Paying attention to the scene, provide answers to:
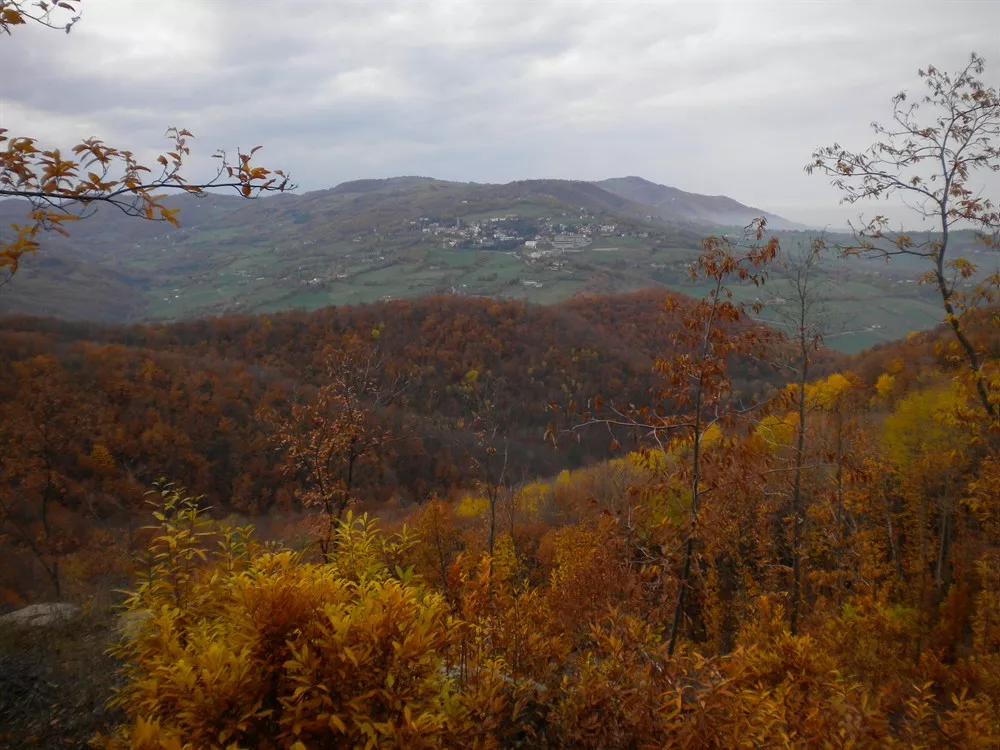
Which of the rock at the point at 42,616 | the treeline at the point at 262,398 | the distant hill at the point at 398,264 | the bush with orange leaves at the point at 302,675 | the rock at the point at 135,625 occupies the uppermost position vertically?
the distant hill at the point at 398,264

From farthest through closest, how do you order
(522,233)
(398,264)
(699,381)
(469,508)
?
1. (522,233)
2. (398,264)
3. (469,508)
4. (699,381)

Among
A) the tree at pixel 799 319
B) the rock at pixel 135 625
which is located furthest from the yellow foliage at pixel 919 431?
the rock at pixel 135 625

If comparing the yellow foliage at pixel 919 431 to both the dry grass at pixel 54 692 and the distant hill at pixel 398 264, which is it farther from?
the distant hill at pixel 398 264

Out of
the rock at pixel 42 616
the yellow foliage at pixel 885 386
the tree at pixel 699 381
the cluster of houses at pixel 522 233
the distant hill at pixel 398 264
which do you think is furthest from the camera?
the cluster of houses at pixel 522 233

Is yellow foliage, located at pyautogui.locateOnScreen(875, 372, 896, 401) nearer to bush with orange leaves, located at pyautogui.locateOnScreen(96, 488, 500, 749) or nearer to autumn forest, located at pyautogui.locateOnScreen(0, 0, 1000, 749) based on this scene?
autumn forest, located at pyautogui.locateOnScreen(0, 0, 1000, 749)

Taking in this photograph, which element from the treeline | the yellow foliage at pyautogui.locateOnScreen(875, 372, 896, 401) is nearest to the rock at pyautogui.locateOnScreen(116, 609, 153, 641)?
the treeline

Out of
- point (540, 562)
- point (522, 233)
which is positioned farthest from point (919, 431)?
point (522, 233)

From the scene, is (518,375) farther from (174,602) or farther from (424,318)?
(174,602)

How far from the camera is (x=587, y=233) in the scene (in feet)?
477

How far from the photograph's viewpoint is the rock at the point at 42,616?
5914 mm

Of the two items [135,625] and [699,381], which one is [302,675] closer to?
[135,625]

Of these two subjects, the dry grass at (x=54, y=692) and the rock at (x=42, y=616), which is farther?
the rock at (x=42, y=616)

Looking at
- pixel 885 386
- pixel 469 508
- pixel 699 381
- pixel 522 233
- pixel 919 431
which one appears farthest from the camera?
pixel 522 233

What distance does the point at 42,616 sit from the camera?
6.42m
